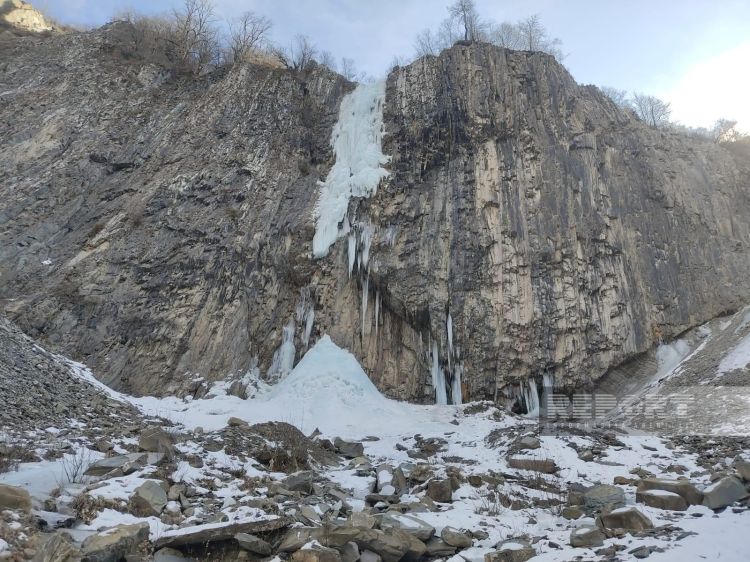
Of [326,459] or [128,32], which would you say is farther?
[128,32]

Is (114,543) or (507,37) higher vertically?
(507,37)

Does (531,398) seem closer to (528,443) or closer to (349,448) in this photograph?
(528,443)

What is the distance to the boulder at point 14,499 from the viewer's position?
4.75 metres

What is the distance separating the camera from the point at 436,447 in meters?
11.3

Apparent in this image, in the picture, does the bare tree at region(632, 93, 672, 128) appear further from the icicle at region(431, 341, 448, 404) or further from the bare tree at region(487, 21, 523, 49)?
the icicle at region(431, 341, 448, 404)

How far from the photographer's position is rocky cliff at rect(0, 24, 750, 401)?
16.2 m

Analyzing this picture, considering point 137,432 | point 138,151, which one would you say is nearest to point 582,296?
point 137,432

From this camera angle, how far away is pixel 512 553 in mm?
4840

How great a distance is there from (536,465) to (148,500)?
A: 5.98 m

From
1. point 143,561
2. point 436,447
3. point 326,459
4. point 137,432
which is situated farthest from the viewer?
point 436,447

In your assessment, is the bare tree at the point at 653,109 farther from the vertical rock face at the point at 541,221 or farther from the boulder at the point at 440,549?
the boulder at the point at 440,549

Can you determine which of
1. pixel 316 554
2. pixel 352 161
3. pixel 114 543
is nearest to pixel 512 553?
pixel 316 554

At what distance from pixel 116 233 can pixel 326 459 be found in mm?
12163

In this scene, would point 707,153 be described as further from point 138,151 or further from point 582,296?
point 138,151
